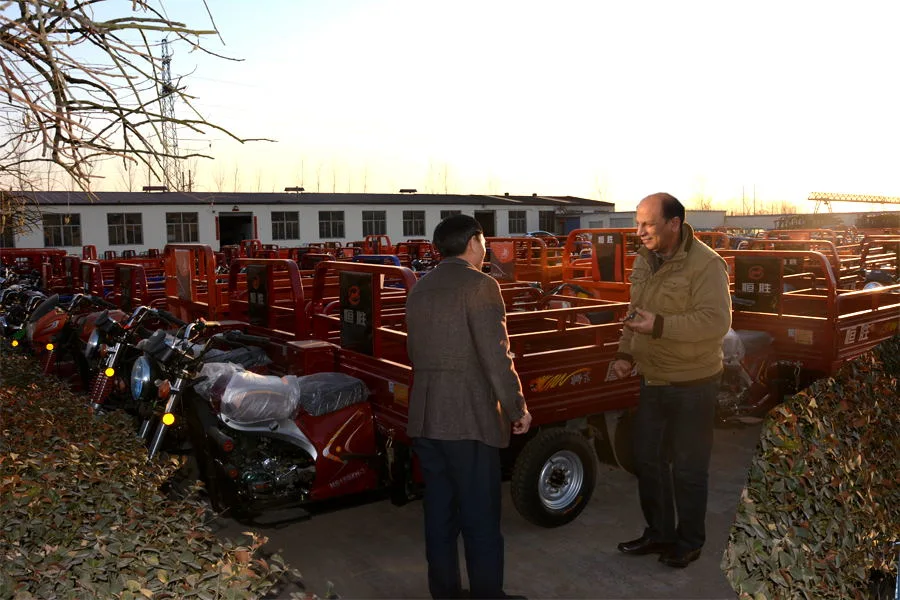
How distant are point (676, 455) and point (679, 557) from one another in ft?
1.97

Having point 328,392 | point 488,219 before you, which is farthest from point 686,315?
point 488,219

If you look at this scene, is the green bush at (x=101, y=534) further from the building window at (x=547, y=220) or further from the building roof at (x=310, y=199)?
the building window at (x=547, y=220)

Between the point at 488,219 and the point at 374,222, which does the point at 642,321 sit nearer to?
the point at 374,222

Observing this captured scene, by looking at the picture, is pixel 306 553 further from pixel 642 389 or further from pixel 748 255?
pixel 748 255

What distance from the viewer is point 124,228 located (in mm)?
35312

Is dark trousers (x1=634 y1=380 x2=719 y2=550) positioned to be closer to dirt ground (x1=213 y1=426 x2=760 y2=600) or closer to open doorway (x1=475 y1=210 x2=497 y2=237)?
dirt ground (x1=213 y1=426 x2=760 y2=600)

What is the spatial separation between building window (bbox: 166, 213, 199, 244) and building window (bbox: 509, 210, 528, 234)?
1988cm

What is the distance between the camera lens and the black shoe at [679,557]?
4242mm

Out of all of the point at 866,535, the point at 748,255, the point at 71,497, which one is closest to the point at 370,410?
the point at 71,497

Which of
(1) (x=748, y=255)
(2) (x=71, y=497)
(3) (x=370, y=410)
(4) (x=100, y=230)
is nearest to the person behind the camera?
(2) (x=71, y=497)

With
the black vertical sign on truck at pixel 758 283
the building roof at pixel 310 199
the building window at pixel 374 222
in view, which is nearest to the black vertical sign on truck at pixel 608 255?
the black vertical sign on truck at pixel 758 283

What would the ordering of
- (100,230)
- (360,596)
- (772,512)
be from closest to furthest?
(772,512) < (360,596) < (100,230)

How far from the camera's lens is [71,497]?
3023 mm

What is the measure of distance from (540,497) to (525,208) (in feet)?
146
